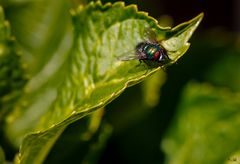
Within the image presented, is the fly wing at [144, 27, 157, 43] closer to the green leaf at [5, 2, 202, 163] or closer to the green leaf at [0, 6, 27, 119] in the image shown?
the green leaf at [5, 2, 202, 163]

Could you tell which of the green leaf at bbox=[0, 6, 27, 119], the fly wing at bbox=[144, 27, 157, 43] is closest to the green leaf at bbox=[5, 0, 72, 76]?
the green leaf at bbox=[0, 6, 27, 119]

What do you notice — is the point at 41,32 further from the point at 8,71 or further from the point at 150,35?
the point at 150,35

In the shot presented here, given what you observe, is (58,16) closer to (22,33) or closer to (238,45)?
(22,33)

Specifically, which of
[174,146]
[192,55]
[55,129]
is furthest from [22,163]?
[192,55]

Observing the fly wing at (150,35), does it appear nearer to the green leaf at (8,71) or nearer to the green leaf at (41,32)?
the green leaf at (8,71)

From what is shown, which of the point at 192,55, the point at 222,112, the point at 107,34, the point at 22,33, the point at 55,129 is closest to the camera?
the point at 55,129

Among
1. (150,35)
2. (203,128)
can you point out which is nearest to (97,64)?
(150,35)

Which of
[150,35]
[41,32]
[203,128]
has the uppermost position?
[150,35]
